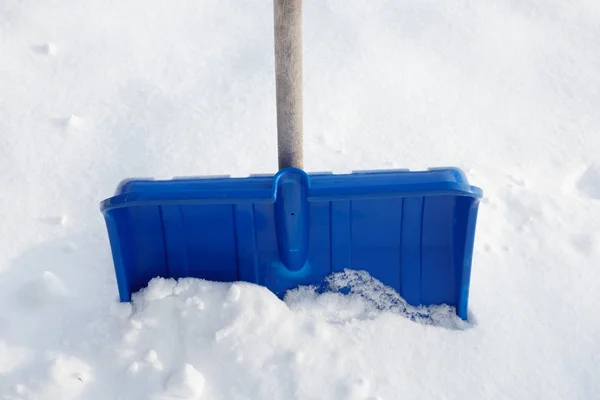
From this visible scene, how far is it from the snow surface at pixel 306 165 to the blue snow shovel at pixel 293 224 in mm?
80

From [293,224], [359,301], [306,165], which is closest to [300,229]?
[293,224]

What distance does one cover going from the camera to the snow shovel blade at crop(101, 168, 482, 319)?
1738 mm

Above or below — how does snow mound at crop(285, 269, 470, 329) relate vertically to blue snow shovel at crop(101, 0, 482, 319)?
below

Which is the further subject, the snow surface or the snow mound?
the snow mound

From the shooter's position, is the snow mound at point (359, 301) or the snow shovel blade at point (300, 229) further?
the snow mound at point (359, 301)

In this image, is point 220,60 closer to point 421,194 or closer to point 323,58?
point 323,58

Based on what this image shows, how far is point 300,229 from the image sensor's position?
183 cm

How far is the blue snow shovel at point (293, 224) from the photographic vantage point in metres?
1.73

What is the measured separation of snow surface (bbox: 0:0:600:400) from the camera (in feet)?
5.86

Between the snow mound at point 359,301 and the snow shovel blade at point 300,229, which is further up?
the snow shovel blade at point 300,229

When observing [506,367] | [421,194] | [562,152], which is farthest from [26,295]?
[562,152]

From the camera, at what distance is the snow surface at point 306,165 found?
1.79m

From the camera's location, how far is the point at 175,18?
2.99 meters

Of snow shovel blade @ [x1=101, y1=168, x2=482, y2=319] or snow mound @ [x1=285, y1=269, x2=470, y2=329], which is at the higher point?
snow shovel blade @ [x1=101, y1=168, x2=482, y2=319]
